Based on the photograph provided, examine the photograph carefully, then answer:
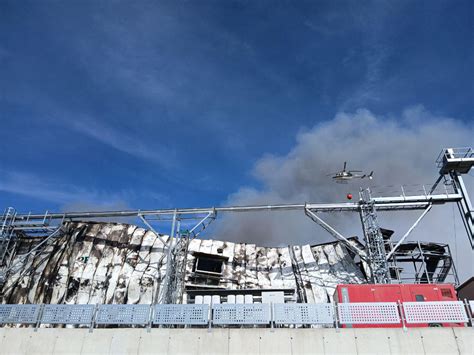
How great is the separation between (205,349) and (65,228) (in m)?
27.3

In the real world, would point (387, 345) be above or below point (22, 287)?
below

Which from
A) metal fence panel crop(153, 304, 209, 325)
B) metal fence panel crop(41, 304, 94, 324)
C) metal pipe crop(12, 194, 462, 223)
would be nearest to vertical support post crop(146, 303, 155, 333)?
metal fence panel crop(153, 304, 209, 325)

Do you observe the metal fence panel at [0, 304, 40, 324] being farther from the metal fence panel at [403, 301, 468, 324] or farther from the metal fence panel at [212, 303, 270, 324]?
the metal fence panel at [403, 301, 468, 324]

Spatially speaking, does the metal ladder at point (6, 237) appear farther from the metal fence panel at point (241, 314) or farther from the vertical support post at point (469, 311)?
the vertical support post at point (469, 311)

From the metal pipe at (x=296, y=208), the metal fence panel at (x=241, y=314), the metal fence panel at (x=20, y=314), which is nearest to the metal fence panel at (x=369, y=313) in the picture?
the metal fence panel at (x=241, y=314)

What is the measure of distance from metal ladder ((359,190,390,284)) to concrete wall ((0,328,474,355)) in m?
14.1

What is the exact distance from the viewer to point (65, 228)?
35.4 metres

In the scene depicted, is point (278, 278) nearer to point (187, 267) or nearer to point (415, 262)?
point (187, 267)

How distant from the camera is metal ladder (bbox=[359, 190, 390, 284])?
27.4 metres

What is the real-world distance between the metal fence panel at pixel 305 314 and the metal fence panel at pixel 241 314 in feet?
1.49

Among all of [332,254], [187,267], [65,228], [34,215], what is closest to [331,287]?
[332,254]

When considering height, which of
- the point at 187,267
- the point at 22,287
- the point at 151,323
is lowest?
the point at 151,323

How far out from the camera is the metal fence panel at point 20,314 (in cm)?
1549

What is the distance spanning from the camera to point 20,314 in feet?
51.6
